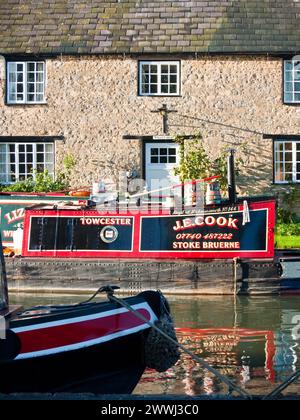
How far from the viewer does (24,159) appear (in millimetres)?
24281

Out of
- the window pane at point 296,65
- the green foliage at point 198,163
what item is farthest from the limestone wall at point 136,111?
the window pane at point 296,65

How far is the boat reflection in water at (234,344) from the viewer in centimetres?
994

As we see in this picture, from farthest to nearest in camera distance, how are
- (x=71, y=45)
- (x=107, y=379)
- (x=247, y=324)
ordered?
(x=71, y=45)
(x=247, y=324)
(x=107, y=379)

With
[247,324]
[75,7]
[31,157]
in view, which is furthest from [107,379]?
[75,7]

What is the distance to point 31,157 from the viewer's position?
24312mm

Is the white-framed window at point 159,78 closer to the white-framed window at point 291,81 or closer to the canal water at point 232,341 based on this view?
the white-framed window at point 291,81

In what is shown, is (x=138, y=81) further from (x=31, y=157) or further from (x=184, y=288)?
(x=184, y=288)

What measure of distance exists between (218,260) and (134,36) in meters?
9.36

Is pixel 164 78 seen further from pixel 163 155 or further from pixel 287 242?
pixel 287 242

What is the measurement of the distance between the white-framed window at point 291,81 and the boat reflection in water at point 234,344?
29.9 ft

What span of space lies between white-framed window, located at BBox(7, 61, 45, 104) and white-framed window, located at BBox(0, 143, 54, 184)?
1179 millimetres

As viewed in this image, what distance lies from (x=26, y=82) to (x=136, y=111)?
3.02 metres

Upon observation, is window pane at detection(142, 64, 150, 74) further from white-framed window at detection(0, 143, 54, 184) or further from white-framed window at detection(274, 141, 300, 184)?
white-framed window at detection(274, 141, 300, 184)

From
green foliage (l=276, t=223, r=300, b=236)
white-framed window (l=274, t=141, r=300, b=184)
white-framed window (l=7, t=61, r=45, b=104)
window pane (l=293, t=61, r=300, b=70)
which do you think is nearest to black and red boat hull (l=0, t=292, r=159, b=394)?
green foliage (l=276, t=223, r=300, b=236)
